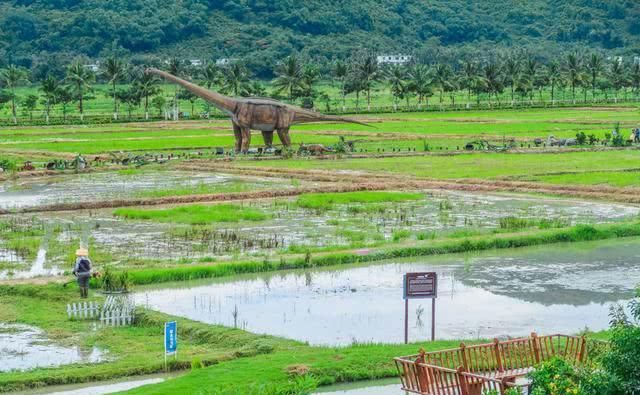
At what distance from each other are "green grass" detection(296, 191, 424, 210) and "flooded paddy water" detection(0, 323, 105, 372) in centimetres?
1737

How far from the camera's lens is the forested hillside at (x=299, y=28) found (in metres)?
133

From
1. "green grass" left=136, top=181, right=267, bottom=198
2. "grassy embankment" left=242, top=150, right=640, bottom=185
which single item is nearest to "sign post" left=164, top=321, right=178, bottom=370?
"green grass" left=136, top=181, right=267, bottom=198

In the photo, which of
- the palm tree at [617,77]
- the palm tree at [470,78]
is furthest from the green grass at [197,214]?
the palm tree at [617,77]

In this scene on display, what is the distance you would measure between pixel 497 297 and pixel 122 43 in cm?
11720

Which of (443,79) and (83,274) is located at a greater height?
(443,79)

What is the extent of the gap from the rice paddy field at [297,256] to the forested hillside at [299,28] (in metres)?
74.5

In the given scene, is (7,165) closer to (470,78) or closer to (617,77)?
(470,78)

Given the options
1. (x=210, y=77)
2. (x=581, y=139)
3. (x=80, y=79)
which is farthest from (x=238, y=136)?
(x=210, y=77)

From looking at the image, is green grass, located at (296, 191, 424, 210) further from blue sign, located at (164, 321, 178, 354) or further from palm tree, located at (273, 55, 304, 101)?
palm tree, located at (273, 55, 304, 101)

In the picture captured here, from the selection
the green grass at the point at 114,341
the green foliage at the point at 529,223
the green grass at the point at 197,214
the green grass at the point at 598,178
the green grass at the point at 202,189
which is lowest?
the green grass at the point at 114,341

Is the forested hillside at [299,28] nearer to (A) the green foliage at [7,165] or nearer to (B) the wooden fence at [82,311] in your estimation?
(A) the green foliage at [7,165]

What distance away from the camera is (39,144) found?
59906 millimetres

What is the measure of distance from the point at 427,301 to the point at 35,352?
24.8 feet

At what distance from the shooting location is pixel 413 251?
26.4 m
